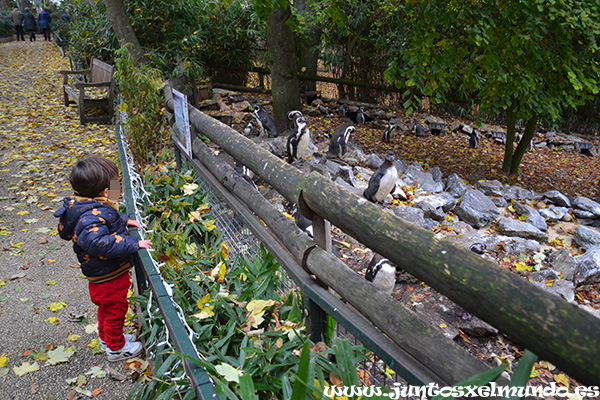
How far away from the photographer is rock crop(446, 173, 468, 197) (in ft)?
23.4

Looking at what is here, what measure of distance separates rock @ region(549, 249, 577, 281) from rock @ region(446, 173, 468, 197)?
7.98 ft

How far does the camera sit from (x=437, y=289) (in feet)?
4.61

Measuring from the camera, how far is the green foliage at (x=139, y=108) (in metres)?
5.36

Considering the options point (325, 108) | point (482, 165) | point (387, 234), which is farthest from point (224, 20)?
point (387, 234)

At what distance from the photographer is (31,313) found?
3365mm

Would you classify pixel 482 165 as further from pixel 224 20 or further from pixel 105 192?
pixel 105 192

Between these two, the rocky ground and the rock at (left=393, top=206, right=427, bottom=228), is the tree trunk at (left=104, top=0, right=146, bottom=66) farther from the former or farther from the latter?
the rock at (left=393, top=206, right=427, bottom=228)

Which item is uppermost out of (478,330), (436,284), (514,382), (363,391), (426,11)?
(426,11)

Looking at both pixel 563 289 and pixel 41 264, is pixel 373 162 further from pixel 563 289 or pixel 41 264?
pixel 41 264

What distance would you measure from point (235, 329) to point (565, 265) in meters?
3.83

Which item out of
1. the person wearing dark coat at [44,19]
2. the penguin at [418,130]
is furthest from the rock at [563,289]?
the person wearing dark coat at [44,19]

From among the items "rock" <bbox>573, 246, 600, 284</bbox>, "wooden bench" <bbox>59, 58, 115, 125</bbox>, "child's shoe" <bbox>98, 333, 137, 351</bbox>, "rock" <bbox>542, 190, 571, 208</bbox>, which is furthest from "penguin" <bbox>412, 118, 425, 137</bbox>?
"child's shoe" <bbox>98, 333, 137, 351</bbox>

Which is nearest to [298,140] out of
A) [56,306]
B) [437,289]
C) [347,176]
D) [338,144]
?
[338,144]

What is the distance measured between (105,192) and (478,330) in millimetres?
3095
